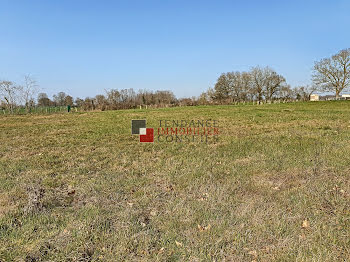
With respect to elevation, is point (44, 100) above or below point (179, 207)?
above

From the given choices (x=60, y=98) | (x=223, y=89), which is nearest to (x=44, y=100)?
(x=60, y=98)

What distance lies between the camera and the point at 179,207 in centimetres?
317

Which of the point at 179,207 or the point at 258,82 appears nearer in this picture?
the point at 179,207

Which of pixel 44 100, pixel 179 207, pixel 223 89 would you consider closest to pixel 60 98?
pixel 44 100

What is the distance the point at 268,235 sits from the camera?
8.20 ft

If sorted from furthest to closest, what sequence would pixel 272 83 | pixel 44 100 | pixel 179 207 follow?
pixel 44 100 < pixel 272 83 < pixel 179 207

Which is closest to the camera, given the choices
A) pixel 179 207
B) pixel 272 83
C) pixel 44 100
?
pixel 179 207

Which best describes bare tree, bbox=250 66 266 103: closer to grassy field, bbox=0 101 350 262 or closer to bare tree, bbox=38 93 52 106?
grassy field, bbox=0 101 350 262

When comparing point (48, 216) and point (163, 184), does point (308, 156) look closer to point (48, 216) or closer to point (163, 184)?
point (163, 184)

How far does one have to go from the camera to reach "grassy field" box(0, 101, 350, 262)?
2293 millimetres

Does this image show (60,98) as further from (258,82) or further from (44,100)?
(258,82)

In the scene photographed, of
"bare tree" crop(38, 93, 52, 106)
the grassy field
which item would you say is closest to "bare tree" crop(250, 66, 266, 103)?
the grassy field

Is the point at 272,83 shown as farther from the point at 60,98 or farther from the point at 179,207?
the point at 60,98

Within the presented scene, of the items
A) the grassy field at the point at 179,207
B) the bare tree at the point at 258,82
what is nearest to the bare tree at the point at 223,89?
the bare tree at the point at 258,82
